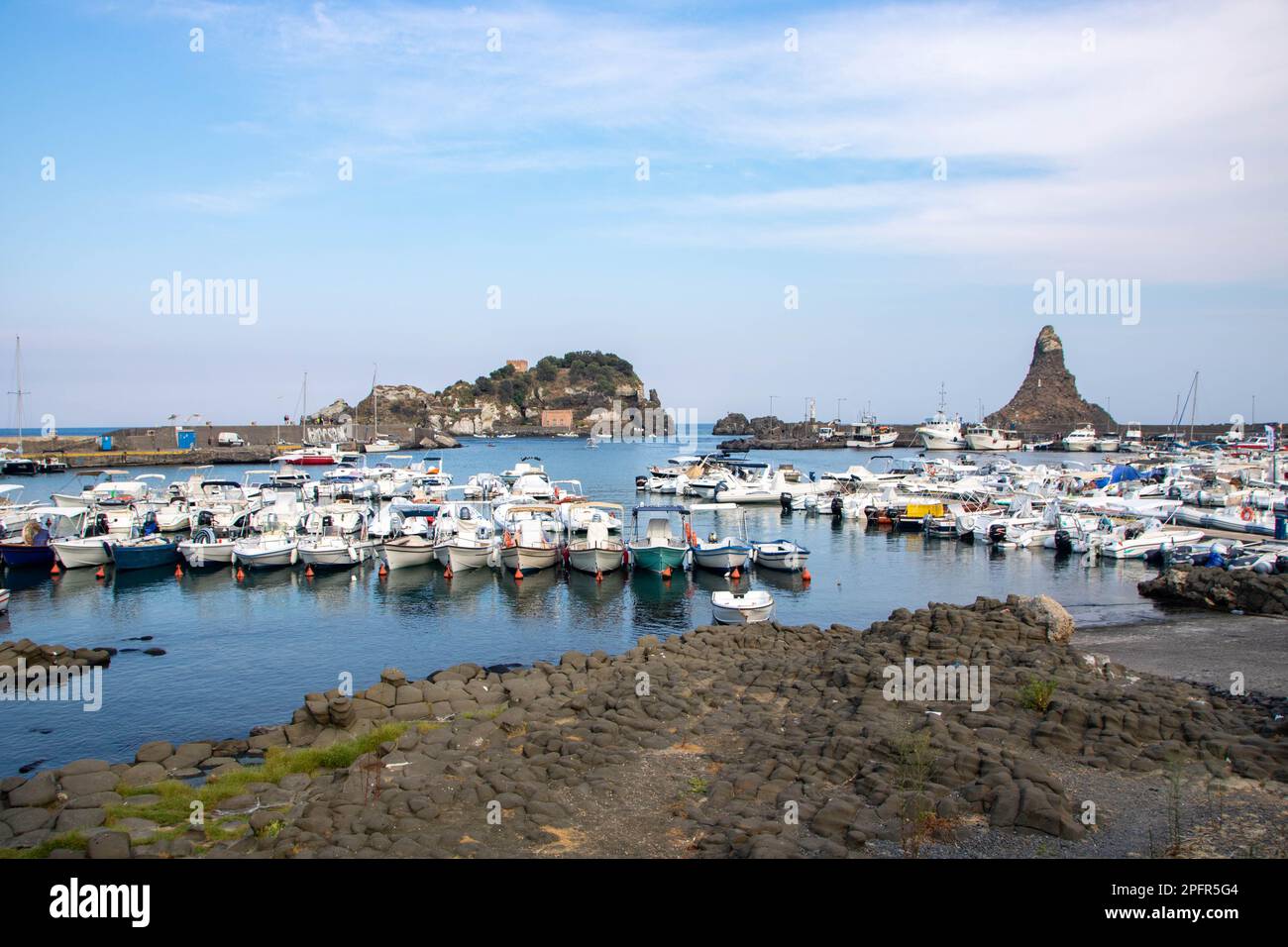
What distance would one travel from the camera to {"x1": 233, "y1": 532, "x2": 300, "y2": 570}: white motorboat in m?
38.1

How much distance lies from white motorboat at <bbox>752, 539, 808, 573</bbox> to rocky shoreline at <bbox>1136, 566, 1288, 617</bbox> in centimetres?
1278

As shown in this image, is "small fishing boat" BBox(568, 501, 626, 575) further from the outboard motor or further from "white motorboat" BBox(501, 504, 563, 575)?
the outboard motor

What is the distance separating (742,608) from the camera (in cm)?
2656

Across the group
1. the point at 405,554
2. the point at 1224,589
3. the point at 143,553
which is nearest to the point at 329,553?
the point at 405,554

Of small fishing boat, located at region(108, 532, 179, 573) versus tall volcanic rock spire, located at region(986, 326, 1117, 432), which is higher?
tall volcanic rock spire, located at region(986, 326, 1117, 432)

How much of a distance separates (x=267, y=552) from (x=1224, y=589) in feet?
121

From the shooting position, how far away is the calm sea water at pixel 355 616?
20.1 meters

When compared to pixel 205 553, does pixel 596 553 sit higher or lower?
higher

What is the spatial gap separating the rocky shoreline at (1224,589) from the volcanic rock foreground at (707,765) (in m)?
12.1

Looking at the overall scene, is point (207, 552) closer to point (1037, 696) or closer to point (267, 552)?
point (267, 552)

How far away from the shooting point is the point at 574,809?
37.6 feet

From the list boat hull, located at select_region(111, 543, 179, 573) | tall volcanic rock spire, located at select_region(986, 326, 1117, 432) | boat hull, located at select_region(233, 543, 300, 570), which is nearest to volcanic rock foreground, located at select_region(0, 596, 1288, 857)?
boat hull, located at select_region(233, 543, 300, 570)
